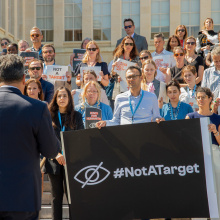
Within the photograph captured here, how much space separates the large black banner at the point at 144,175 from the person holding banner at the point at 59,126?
457 millimetres

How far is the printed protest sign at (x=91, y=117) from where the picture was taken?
6.98 meters

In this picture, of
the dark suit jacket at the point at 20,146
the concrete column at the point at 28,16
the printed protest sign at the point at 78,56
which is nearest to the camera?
the dark suit jacket at the point at 20,146

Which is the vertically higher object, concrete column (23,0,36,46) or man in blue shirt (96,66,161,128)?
concrete column (23,0,36,46)

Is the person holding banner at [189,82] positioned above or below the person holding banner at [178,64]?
below

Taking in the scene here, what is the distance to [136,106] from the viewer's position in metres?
6.40

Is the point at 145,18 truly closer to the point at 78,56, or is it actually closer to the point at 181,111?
the point at 78,56

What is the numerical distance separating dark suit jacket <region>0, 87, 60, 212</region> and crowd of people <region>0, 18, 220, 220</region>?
0.11 meters

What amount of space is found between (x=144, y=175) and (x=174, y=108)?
1.88 m

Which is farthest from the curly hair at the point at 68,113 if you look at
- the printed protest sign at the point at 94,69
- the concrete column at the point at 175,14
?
the concrete column at the point at 175,14

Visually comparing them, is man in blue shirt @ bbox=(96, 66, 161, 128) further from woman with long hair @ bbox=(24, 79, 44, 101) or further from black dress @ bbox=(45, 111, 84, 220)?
woman with long hair @ bbox=(24, 79, 44, 101)

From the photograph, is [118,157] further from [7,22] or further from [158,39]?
[7,22]

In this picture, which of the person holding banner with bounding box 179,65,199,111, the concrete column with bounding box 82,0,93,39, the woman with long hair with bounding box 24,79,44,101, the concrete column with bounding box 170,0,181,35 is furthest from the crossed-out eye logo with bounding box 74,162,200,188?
the concrete column with bounding box 82,0,93,39

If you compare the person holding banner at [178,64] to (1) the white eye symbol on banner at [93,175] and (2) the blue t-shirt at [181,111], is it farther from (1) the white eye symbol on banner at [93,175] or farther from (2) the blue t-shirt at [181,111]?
(1) the white eye symbol on banner at [93,175]

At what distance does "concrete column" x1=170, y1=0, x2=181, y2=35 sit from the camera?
21.1 m
